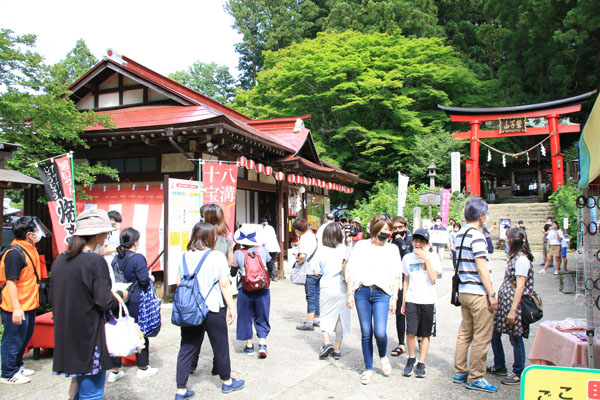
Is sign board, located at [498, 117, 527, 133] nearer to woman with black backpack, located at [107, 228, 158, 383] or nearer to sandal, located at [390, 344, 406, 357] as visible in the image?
sandal, located at [390, 344, 406, 357]

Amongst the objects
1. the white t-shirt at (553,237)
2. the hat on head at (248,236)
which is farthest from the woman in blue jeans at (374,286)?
the white t-shirt at (553,237)

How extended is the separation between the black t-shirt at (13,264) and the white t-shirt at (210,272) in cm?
178

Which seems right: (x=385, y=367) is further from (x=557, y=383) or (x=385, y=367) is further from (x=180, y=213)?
(x=180, y=213)

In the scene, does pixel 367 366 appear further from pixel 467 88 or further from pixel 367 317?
pixel 467 88

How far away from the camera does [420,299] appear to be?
445 centimetres

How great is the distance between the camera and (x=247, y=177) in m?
11.7

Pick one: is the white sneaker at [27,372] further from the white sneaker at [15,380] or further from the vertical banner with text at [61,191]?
the vertical banner with text at [61,191]

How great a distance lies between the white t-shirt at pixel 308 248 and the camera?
612cm

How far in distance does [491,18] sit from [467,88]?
31.6 feet

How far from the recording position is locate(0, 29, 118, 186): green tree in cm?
688

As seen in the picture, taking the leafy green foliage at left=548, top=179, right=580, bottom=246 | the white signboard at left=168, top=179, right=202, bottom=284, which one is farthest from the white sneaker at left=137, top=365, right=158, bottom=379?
the leafy green foliage at left=548, top=179, right=580, bottom=246

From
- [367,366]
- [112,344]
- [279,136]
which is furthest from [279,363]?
[279,136]

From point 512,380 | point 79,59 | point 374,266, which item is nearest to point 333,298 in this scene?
point 374,266

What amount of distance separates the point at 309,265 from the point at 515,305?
291 cm
